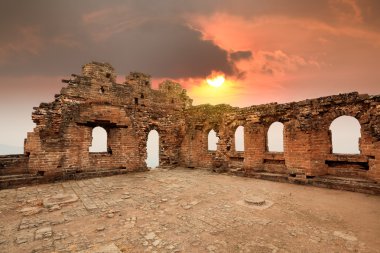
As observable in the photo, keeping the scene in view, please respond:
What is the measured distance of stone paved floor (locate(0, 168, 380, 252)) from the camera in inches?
155

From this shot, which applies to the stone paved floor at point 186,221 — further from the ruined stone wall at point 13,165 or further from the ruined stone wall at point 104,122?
the ruined stone wall at point 13,165

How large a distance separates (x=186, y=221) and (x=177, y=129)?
10339mm

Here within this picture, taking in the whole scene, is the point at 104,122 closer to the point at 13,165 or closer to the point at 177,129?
the point at 13,165

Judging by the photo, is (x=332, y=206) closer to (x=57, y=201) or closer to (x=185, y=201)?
(x=185, y=201)

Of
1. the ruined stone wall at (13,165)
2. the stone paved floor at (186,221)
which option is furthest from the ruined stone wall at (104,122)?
the stone paved floor at (186,221)

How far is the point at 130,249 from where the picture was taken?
149 inches

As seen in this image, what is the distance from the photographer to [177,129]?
49.7 feet

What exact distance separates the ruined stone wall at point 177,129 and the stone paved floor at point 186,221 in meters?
1.99

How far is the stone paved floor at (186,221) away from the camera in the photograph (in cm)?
393

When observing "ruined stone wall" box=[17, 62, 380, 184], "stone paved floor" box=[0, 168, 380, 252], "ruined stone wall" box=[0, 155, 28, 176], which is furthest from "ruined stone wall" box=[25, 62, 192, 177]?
"stone paved floor" box=[0, 168, 380, 252]

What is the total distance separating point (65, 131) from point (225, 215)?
9.02 metres

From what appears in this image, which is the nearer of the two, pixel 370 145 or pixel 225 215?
pixel 225 215

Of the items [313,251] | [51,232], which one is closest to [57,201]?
[51,232]

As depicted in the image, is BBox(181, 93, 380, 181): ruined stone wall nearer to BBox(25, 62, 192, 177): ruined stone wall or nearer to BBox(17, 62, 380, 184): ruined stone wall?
BBox(17, 62, 380, 184): ruined stone wall
